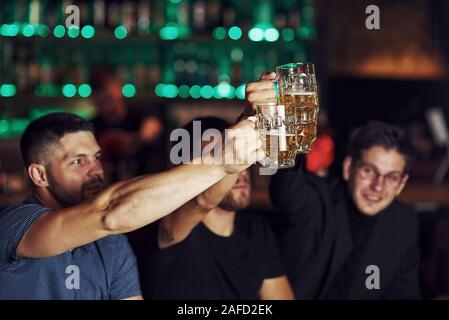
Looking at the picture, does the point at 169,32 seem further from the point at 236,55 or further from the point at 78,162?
the point at 78,162

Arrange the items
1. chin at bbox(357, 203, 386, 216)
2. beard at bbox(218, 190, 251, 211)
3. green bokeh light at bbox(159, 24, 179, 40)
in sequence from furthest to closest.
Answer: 1. green bokeh light at bbox(159, 24, 179, 40)
2. chin at bbox(357, 203, 386, 216)
3. beard at bbox(218, 190, 251, 211)

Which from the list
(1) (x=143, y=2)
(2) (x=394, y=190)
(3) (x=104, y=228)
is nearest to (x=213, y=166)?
(3) (x=104, y=228)

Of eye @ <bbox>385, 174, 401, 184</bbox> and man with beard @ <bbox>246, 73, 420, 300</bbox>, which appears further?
eye @ <bbox>385, 174, 401, 184</bbox>

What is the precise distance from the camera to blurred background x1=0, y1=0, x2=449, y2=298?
4832 mm

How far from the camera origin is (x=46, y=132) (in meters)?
2.26

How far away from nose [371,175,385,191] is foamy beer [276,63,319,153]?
0.85m

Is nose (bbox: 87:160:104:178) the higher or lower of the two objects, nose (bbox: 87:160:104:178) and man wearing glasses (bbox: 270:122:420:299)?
the higher

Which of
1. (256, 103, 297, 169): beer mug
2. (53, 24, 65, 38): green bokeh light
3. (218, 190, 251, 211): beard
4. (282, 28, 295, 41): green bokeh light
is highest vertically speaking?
(53, 24, 65, 38): green bokeh light

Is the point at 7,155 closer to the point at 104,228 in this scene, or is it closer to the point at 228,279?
the point at 228,279

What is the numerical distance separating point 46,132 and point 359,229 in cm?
118

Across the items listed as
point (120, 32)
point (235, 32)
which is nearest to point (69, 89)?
point (120, 32)

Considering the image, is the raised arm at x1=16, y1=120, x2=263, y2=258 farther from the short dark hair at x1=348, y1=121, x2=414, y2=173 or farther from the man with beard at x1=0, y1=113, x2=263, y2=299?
the short dark hair at x1=348, y1=121, x2=414, y2=173

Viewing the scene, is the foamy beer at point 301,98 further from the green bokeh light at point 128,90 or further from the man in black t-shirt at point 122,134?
the green bokeh light at point 128,90

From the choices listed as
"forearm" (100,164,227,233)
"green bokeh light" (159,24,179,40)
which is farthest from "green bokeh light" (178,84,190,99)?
"forearm" (100,164,227,233)
